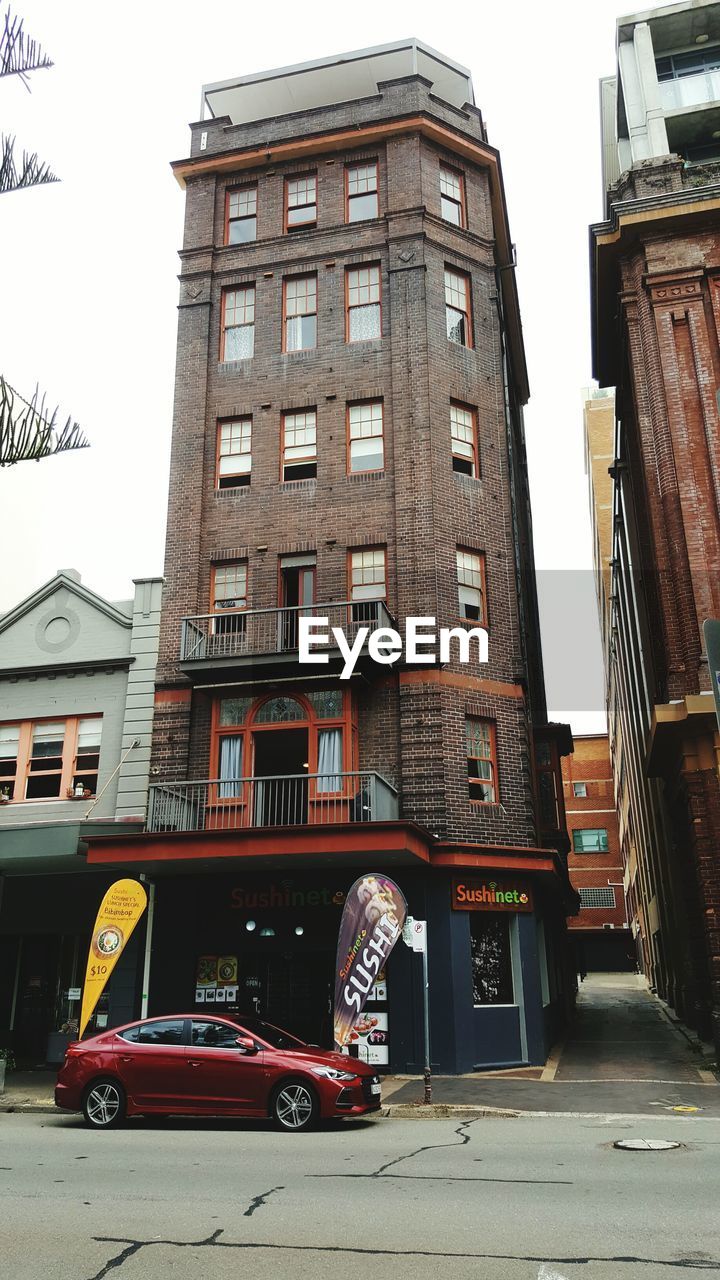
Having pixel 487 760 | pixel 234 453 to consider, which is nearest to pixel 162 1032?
pixel 487 760

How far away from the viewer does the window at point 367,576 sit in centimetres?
2266

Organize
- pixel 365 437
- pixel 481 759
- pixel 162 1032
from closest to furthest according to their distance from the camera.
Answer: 1. pixel 162 1032
2. pixel 481 759
3. pixel 365 437

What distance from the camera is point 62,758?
22812mm

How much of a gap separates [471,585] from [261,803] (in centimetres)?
735

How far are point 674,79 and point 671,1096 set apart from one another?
83.8 feet

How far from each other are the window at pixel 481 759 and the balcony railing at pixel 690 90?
17406 millimetres

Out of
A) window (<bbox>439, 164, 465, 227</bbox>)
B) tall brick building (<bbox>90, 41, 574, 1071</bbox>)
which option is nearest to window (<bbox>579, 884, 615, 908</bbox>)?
tall brick building (<bbox>90, 41, 574, 1071</bbox>)

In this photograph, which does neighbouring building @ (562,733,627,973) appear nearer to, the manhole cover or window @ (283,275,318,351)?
window @ (283,275,318,351)

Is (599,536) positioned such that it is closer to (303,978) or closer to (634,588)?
(634,588)

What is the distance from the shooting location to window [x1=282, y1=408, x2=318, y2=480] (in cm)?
2453

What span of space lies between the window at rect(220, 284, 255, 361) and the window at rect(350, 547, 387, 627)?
22.7 ft

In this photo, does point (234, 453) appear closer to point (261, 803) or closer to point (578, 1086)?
point (261, 803)

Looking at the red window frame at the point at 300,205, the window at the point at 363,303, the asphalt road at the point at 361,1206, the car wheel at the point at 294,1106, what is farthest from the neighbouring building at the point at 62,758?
the red window frame at the point at 300,205

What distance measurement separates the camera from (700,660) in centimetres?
2002
